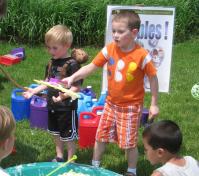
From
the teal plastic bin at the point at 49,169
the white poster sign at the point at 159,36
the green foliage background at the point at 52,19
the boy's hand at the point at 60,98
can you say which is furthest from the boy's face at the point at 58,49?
the green foliage background at the point at 52,19

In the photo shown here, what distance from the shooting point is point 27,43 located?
8.36 m

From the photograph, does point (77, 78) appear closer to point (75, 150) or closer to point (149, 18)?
point (75, 150)

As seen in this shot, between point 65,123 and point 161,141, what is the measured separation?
135 cm

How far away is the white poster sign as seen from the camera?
5152 mm

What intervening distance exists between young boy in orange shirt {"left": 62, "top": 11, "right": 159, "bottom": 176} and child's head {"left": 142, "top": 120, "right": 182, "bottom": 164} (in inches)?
34.8

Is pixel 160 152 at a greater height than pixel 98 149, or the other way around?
pixel 160 152

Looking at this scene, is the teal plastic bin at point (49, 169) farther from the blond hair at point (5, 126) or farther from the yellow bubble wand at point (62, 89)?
A: the blond hair at point (5, 126)

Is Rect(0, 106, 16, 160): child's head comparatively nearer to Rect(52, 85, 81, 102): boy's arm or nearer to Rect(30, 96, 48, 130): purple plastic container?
Rect(52, 85, 81, 102): boy's arm

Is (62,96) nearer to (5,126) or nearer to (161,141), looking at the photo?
(161,141)

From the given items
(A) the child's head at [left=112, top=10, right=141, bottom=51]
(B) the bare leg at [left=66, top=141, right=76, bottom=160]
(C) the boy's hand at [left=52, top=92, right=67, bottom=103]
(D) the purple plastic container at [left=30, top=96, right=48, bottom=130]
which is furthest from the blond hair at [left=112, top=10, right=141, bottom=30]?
(D) the purple plastic container at [left=30, top=96, right=48, bottom=130]

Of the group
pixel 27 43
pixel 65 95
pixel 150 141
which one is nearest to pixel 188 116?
pixel 65 95

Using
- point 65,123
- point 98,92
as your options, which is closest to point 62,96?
point 65,123

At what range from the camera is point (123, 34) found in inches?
149

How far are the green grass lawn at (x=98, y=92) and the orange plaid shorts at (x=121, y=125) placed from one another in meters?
0.35
